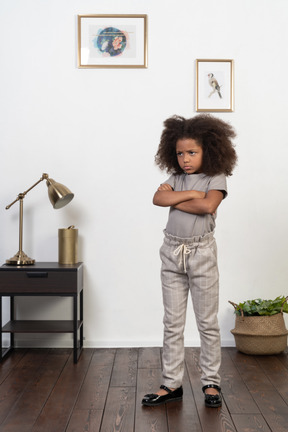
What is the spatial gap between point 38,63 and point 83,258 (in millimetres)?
1187

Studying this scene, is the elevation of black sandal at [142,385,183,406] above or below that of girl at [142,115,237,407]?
below

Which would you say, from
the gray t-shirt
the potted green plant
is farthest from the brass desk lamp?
the potted green plant

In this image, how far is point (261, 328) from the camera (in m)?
3.03

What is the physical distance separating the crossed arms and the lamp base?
3.64 feet

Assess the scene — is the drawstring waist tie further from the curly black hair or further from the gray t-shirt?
the curly black hair

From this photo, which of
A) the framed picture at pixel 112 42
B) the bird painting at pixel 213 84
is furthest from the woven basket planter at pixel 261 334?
the framed picture at pixel 112 42

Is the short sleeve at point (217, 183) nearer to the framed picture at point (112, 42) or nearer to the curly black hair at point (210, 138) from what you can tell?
the curly black hair at point (210, 138)

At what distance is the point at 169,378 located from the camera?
7.41 ft

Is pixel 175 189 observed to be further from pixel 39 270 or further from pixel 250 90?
pixel 250 90

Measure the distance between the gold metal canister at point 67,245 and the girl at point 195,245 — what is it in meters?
0.95

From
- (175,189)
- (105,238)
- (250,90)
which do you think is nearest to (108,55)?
(250,90)

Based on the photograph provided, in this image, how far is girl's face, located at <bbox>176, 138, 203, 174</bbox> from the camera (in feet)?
7.25

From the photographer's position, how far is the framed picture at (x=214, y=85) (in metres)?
3.26

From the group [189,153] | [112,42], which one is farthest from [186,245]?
[112,42]
